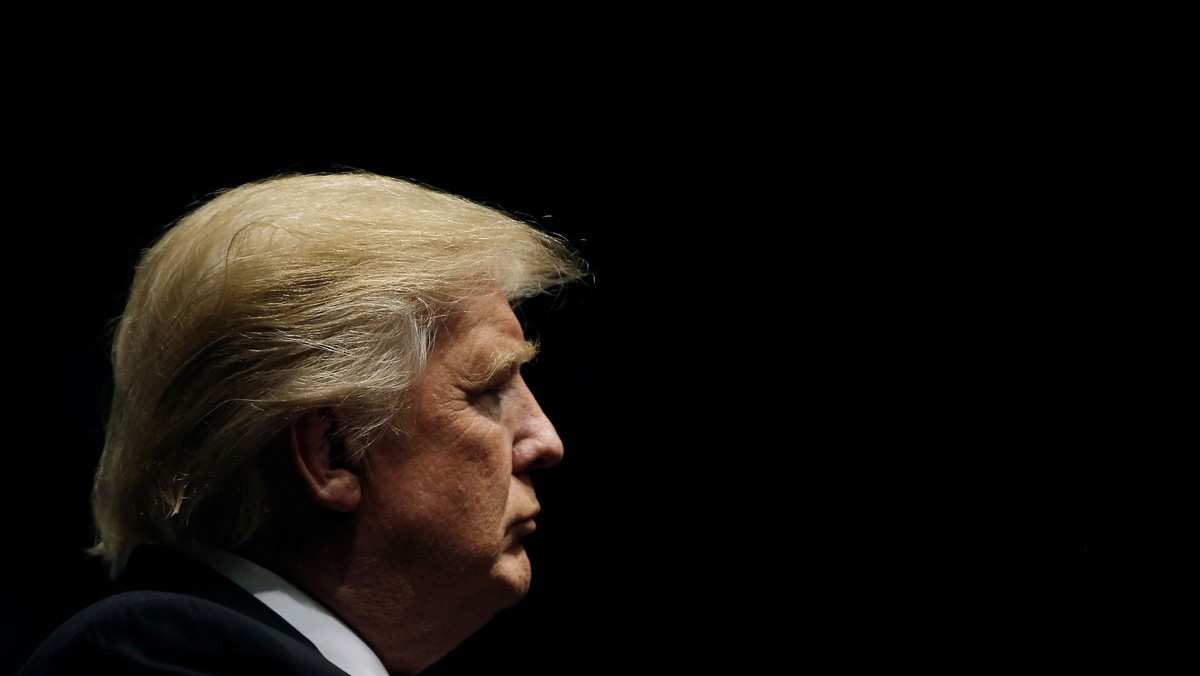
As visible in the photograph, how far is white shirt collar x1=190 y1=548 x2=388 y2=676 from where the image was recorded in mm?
1362

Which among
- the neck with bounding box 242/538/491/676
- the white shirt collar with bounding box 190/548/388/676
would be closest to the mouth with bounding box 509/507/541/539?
the neck with bounding box 242/538/491/676

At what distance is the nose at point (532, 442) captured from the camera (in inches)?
59.3

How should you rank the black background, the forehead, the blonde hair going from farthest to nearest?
the black background, the forehead, the blonde hair

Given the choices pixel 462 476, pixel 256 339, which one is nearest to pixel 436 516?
pixel 462 476

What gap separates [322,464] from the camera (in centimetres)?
137

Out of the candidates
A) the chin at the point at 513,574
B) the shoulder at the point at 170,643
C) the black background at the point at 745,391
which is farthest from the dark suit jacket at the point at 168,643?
the black background at the point at 745,391

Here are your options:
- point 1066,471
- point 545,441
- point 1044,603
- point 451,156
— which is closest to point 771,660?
point 1044,603

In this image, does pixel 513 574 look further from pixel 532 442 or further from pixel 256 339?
pixel 256 339

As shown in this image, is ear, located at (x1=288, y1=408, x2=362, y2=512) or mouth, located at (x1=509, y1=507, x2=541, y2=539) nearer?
ear, located at (x1=288, y1=408, x2=362, y2=512)

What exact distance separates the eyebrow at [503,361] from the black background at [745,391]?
52 centimetres

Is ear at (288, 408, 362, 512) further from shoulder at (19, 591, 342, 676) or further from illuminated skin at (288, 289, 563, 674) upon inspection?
shoulder at (19, 591, 342, 676)

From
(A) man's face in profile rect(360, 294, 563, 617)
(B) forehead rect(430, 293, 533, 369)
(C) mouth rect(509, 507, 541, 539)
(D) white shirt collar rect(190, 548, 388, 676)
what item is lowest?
(D) white shirt collar rect(190, 548, 388, 676)

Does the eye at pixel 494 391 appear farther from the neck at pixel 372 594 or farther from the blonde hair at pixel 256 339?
the neck at pixel 372 594

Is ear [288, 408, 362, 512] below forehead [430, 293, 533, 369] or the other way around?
below
